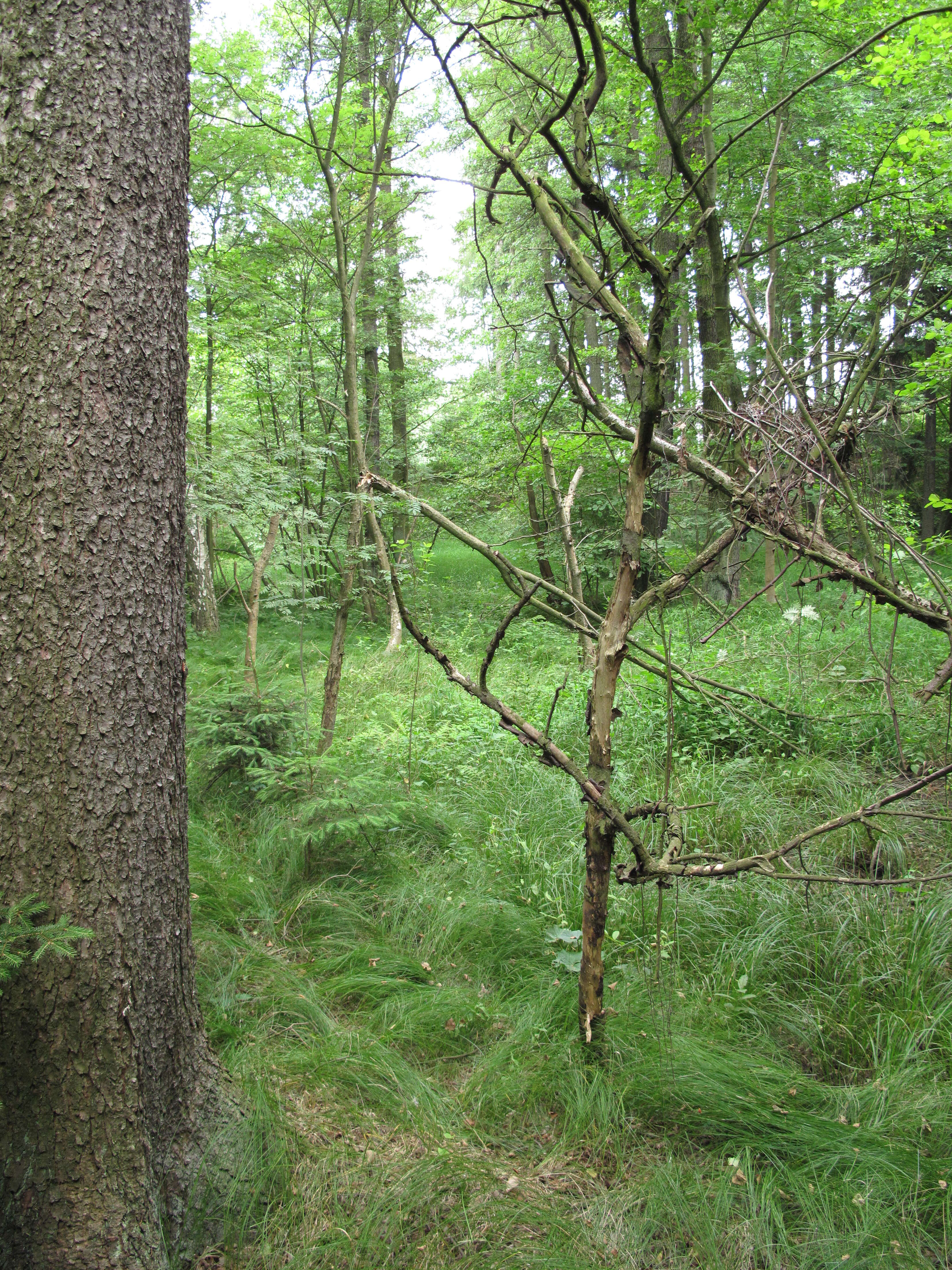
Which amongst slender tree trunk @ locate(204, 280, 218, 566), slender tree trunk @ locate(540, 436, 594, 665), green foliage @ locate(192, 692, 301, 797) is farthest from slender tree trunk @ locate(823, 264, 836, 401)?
green foliage @ locate(192, 692, 301, 797)

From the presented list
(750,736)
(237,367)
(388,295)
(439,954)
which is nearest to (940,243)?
(388,295)

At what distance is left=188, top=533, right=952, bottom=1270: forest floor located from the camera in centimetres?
177

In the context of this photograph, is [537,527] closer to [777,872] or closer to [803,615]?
[803,615]

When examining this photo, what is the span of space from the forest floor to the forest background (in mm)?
14

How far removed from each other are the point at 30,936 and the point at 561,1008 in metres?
1.79

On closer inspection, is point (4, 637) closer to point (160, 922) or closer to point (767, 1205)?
point (160, 922)

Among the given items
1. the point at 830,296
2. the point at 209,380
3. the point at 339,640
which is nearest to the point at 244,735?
the point at 339,640

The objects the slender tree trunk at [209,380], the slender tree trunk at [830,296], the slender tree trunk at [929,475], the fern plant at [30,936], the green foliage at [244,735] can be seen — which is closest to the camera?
the fern plant at [30,936]

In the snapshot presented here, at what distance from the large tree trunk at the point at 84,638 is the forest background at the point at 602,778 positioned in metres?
0.46

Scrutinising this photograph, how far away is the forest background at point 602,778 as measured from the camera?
5.90 feet

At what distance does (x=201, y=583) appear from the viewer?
33.0 ft

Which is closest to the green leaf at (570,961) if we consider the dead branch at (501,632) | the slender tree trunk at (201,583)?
the dead branch at (501,632)

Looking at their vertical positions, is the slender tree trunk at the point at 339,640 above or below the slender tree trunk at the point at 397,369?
below

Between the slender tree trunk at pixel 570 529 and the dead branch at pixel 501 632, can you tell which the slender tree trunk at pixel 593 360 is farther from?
the dead branch at pixel 501 632
